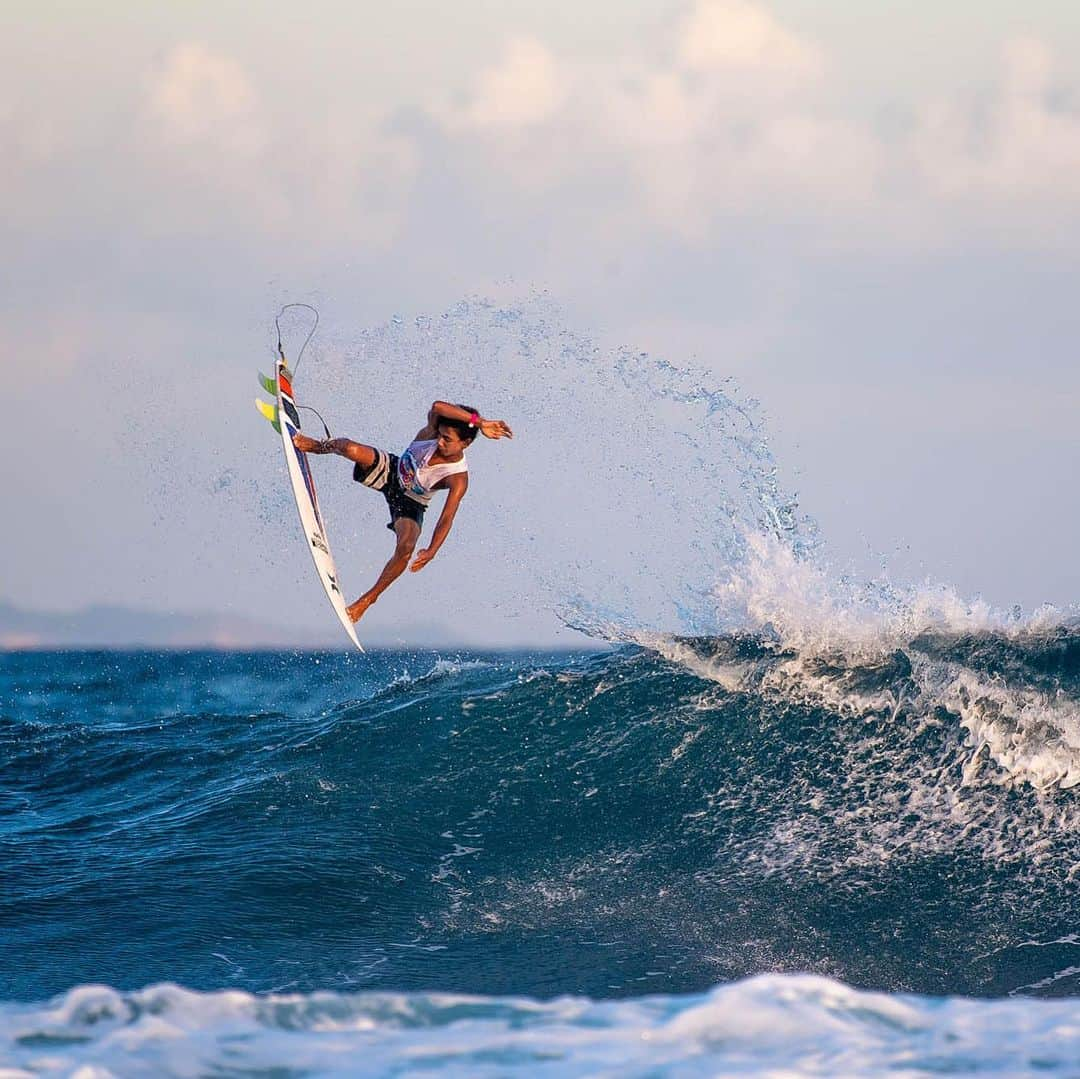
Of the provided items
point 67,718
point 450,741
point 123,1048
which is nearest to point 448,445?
point 450,741

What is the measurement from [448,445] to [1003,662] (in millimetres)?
5018

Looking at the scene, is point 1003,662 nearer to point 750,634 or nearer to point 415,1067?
point 750,634

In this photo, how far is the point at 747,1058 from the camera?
3270 millimetres

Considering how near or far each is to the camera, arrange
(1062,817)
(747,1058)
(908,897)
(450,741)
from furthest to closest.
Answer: (450,741), (1062,817), (908,897), (747,1058)

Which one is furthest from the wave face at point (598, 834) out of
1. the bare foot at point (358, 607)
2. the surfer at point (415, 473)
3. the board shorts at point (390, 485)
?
the board shorts at point (390, 485)

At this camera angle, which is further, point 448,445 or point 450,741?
point 450,741

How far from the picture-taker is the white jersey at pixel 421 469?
9188 mm

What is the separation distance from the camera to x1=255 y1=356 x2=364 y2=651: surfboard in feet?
31.0

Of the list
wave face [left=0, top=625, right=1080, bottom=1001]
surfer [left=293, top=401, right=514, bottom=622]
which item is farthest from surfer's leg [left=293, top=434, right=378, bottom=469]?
wave face [left=0, top=625, right=1080, bottom=1001]

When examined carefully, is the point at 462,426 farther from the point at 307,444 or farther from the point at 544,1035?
the point at 544,1035

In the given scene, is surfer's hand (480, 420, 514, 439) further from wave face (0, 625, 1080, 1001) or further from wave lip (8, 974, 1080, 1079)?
wave lip (8, 974, 1080, 1079)

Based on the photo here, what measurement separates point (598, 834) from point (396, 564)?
2572 mm

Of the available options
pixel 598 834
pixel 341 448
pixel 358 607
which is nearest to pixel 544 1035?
pixel 598 834

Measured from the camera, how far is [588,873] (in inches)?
326
